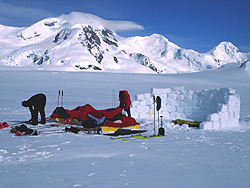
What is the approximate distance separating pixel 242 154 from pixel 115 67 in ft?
616

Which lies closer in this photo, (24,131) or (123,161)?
(123,161)

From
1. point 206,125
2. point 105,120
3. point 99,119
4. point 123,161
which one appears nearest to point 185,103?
point 206,125

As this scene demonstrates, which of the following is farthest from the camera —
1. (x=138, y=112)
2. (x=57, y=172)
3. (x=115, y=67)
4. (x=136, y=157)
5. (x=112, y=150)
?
(x=115, y=67)

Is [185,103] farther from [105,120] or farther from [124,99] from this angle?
[105,120]

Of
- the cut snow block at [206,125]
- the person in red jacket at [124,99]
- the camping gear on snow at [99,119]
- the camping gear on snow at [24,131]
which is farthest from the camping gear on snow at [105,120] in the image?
the cut snow block at [206,125]

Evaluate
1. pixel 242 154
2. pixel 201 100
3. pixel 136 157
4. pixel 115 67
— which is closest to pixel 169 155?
pixel 136 157

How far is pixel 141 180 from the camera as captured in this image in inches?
149

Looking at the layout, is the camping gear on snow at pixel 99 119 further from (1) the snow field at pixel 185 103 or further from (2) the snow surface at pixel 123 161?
(1) the snow field at pixel 185 103

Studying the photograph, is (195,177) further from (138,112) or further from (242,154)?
(138,112)

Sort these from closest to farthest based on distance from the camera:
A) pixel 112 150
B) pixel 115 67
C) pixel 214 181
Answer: pixel 214 181 → pixel 112 150 → pixel 115 67

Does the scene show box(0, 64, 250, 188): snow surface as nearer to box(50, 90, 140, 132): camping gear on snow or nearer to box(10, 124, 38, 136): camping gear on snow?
box(10, 124, 38, 136): camping gear on snow

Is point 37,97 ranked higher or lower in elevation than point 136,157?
higher

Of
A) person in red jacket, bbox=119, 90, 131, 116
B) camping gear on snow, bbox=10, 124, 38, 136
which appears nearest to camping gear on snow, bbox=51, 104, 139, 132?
person in red jacket, bbox=119, 90, 131, 116

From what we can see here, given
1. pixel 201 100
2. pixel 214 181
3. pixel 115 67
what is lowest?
pixel 214 181
